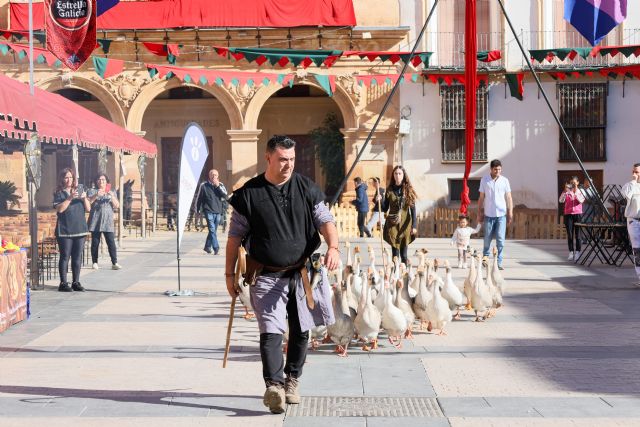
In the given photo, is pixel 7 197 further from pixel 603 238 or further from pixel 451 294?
pixel 451 294

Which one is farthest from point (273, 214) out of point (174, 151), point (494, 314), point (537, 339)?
point (174, 151)

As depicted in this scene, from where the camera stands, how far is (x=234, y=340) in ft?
35.3

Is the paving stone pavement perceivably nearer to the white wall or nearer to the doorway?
the white wall

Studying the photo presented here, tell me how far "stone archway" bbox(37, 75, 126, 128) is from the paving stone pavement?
20008mm

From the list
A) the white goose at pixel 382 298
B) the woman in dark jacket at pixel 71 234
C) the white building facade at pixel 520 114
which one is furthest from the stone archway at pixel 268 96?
the white goose at pixel 382 298

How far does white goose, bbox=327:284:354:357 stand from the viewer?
9625 mm

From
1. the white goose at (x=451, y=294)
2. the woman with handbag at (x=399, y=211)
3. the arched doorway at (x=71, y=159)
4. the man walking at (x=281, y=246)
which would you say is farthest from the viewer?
the arched doorway at (x=71, y=159)

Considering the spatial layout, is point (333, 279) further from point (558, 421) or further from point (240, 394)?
point (558, 421)

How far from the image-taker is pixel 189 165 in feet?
48.6

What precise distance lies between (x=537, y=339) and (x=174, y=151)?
100 ft

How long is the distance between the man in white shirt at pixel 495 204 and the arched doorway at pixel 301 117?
866 inches

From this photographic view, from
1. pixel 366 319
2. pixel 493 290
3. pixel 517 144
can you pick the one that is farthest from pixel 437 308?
pixel 517 144

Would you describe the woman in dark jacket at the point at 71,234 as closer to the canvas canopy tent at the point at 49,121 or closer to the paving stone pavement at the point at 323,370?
the paving stone pavement at the point at 323,370

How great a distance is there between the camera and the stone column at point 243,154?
3422 cm
